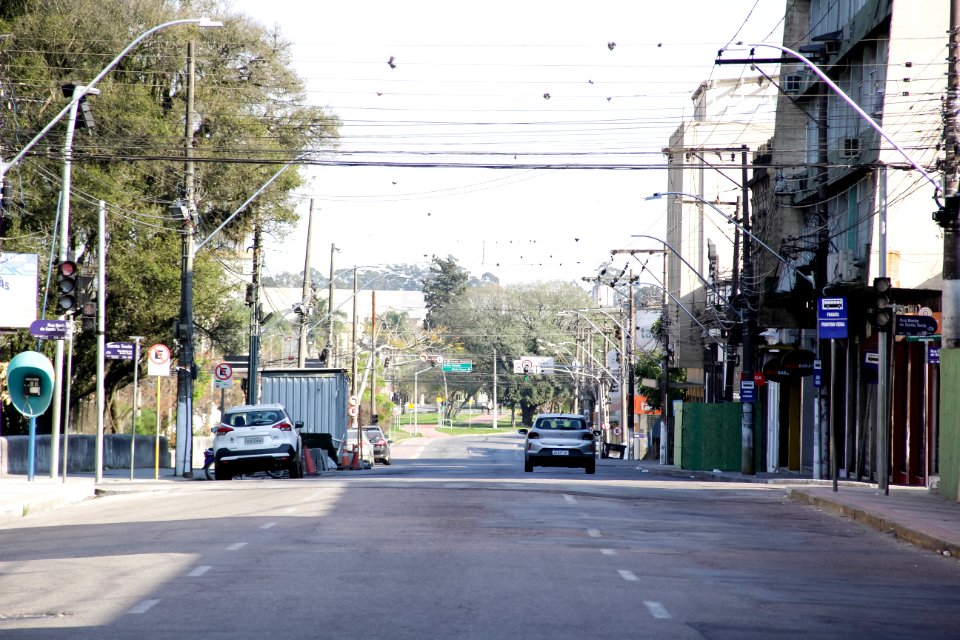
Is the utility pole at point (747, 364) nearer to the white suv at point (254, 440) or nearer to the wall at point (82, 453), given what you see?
the white suv at point (254, 440)

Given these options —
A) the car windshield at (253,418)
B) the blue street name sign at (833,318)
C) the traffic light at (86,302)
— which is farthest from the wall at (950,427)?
the traffic light at (86,302)

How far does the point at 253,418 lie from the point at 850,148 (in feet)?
58.3

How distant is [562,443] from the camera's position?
118ft

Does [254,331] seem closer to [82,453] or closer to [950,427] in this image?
[82,453]

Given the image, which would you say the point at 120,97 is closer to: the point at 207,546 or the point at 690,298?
the point at 207,546

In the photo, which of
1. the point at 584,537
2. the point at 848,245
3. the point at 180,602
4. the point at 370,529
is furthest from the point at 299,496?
the point at 848,245

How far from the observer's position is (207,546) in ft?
47.7

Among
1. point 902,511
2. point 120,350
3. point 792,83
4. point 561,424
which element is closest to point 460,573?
point 902,511

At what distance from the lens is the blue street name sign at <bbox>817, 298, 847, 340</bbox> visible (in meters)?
24.7

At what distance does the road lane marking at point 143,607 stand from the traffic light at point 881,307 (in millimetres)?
15330

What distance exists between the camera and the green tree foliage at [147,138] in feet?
126

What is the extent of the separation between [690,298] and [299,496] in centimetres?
4756

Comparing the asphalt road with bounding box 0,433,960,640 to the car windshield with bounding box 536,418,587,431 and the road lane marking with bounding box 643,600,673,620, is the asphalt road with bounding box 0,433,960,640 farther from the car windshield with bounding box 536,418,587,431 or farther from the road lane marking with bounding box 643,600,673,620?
the car windshield with bounding box 536,418,587,431

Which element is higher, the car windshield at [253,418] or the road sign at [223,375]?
the road sign at [223,375]
